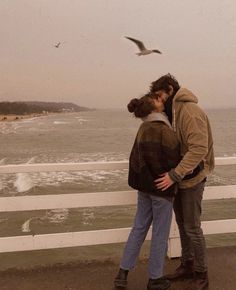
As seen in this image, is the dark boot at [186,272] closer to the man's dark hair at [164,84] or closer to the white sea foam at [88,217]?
the man's dark hair at [164,84]

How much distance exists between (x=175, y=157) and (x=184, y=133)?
205mm

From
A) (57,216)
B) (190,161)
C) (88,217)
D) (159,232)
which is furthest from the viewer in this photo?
(57,216)

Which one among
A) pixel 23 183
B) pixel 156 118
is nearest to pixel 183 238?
pixel 156 118

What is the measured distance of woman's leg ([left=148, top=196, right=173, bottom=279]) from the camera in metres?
4.07

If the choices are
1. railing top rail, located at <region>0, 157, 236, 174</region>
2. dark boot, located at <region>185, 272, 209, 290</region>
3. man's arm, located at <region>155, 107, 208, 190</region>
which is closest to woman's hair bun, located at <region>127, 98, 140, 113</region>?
man's arm, located at <region>155, 107, 208, 190</region>

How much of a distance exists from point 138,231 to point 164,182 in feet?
1.92

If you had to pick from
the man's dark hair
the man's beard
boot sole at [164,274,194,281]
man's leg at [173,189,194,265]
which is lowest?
boot sole at [164,274,194,281]

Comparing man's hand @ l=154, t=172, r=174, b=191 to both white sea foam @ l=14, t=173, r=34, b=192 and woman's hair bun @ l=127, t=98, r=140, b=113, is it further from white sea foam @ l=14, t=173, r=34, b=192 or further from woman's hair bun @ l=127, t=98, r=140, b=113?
white sea foam @ l=14, t=173, r=34, b=192

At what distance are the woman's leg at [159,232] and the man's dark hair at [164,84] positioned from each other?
87cm

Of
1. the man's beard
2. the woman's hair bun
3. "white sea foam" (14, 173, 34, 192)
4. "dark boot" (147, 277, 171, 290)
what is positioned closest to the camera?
the woman's hair bun

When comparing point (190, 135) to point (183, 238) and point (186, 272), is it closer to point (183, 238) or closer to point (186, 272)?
point (183, 238)

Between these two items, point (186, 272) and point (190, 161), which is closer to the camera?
point (190, 161)

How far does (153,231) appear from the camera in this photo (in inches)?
164

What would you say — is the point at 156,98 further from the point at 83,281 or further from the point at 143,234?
the point at 83,281
